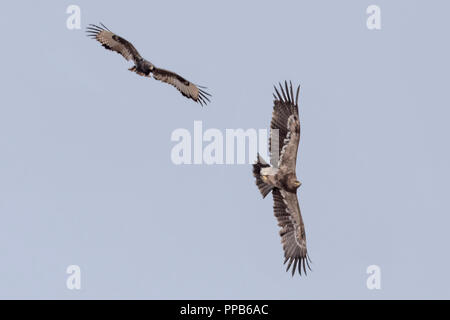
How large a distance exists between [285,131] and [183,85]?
373cm

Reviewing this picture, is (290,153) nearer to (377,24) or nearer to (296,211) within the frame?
(296,211)

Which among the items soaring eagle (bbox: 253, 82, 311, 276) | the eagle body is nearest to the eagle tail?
soaring eagle (bbox: 253, 82, 311, 276)

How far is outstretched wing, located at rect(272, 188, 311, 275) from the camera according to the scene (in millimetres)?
38000

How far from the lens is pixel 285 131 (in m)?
37.1

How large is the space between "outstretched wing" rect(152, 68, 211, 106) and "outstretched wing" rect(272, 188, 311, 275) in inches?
148

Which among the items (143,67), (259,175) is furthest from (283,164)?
(143,67)

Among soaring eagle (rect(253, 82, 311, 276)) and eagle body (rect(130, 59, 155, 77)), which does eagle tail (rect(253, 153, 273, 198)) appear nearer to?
soaring eagle (rect(253, 82, 311, 276))

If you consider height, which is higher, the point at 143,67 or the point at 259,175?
the point at 143,67

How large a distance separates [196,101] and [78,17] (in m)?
5.00

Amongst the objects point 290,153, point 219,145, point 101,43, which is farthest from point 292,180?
point 101,43

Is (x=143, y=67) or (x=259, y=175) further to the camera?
(x=143, y=67)

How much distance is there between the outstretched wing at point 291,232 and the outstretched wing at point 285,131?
1349 millimetres

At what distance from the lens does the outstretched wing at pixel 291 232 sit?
38.0 meters

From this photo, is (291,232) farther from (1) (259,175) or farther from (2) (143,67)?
A: (2) (143,67)
